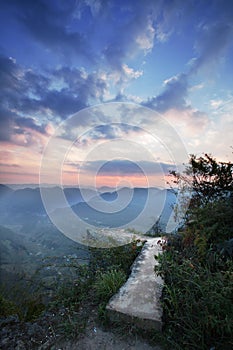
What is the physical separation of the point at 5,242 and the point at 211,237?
236ft

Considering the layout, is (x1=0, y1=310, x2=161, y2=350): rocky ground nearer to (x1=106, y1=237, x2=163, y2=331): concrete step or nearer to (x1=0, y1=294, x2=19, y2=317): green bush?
(x1=106, y1=237, x2=163, y2=331): concrete step

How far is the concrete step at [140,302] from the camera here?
2.47m

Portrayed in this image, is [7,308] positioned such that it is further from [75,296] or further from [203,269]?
[203,269]

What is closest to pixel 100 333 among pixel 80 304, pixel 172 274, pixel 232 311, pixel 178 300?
pixel 80 304

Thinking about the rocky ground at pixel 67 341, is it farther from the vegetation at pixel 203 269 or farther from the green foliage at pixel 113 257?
the green foliage at pixel 113 257

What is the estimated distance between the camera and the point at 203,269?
8.54 feet

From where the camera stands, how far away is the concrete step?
8.09ft

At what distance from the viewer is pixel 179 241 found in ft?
14.9

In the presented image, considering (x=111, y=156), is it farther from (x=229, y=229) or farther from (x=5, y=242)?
(x=5, y=242)

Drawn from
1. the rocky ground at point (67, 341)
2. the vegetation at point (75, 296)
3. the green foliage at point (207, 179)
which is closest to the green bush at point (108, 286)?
the vegetation at point (75, 296)

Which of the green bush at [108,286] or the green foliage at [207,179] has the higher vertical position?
the green foliage at [207,179]

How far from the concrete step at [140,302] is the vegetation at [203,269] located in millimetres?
172

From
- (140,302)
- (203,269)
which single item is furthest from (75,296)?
(203,269)

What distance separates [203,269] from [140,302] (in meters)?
1.07
